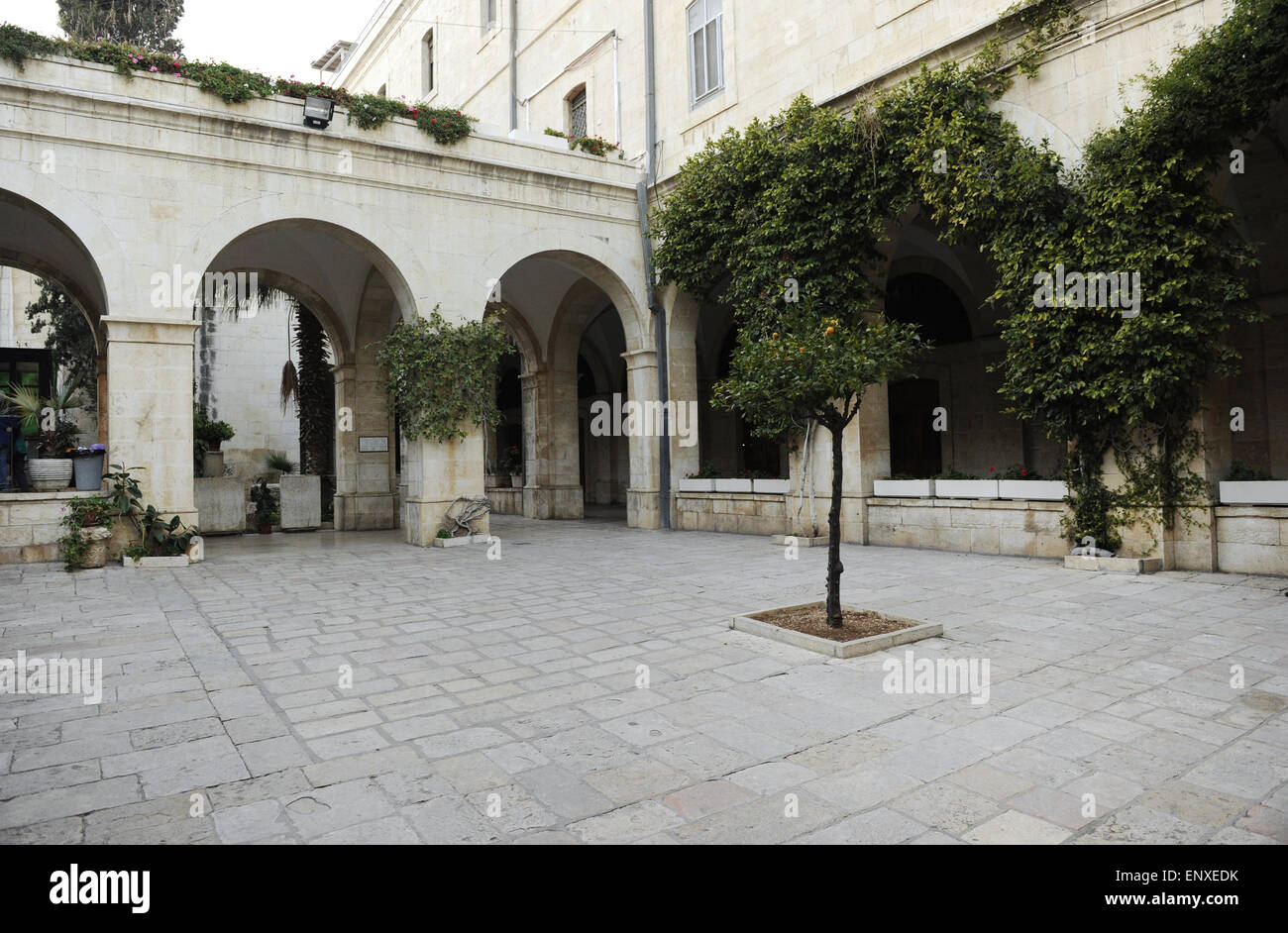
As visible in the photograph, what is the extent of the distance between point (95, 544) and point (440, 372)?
4856 millimetres

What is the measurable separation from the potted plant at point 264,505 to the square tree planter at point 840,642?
473 inches

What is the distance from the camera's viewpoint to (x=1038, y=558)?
9336mm

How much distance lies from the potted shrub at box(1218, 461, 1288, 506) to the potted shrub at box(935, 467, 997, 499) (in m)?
2.43

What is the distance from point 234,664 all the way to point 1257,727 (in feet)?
18.6

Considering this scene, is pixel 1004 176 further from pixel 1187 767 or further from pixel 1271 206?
pixel 1187 767

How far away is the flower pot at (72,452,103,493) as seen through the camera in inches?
384

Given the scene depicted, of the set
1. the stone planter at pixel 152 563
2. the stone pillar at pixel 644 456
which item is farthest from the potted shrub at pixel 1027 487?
the stone planter at pixel 152 563

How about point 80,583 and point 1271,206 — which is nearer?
point 80,583

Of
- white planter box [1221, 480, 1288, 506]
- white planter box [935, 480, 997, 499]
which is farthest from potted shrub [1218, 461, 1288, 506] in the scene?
white planter box [935, 480, 997, 499]

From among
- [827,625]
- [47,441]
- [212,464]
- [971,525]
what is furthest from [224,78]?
[971,525]

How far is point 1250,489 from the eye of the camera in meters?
7.95

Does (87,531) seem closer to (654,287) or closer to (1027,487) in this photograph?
(654,287)
